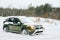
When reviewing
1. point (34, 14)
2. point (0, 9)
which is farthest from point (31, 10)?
point (0, 9)

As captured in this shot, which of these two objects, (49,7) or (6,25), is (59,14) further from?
(6,25)

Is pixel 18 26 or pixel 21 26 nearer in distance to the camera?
pixel 21 26

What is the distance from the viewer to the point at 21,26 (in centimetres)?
1608

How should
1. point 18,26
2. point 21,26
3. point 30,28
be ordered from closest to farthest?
1. point 30,28
2. point 21,26
3. point 18,26

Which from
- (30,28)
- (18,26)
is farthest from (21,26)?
(30,28)

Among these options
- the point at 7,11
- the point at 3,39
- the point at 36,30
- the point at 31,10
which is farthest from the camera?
the point at 31,10

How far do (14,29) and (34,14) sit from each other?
2678cm

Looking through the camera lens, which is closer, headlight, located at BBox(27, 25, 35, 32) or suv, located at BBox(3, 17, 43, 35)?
headlight, located at BBox(27, 25, 35, 32)

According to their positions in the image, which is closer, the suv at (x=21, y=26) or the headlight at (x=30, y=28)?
the headlight at (x=30, y=28)

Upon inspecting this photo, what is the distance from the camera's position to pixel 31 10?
44406 millimetres

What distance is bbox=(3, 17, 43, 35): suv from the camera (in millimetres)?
15438

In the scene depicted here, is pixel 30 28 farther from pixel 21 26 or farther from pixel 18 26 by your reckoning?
pixel 18 26

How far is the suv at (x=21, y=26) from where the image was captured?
50.6 feet

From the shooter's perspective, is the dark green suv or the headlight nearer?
the headlight
